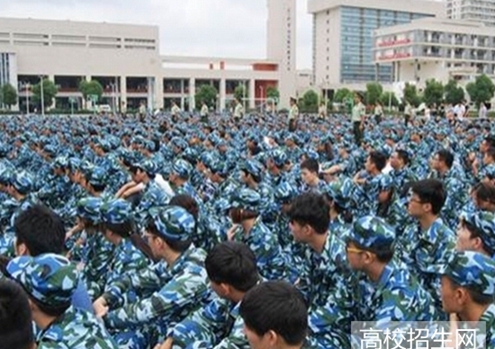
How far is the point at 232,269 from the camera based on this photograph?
8.40ft

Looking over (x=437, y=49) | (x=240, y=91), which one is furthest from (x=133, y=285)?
(x=437, y=49)

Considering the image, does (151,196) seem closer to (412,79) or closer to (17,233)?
(17,233)

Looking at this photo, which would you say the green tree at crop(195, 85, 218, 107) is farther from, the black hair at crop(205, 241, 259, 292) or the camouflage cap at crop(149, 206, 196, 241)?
the black hair at crop(205, 241, 259, 292)

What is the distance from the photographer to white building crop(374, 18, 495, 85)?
229 ft

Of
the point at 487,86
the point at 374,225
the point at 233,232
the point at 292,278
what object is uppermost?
the point at 487,86

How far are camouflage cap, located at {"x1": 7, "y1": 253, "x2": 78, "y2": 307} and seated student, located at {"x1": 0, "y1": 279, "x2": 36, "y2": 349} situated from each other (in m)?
0.22

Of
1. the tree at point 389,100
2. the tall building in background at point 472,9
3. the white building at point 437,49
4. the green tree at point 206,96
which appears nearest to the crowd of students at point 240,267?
the tree at point 389,100

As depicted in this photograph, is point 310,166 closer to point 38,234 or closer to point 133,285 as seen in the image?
point 133,285

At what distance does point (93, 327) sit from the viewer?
2254 millimetres

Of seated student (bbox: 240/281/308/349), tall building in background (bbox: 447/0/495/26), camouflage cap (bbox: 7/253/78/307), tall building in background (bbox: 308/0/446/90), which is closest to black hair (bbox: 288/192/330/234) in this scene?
seated student (bbox: 240/281/308/349)

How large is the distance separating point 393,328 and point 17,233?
1.95m

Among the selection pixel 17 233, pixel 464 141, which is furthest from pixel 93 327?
pixel 464 141

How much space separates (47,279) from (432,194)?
8.89 feet

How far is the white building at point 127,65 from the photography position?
208 ft
